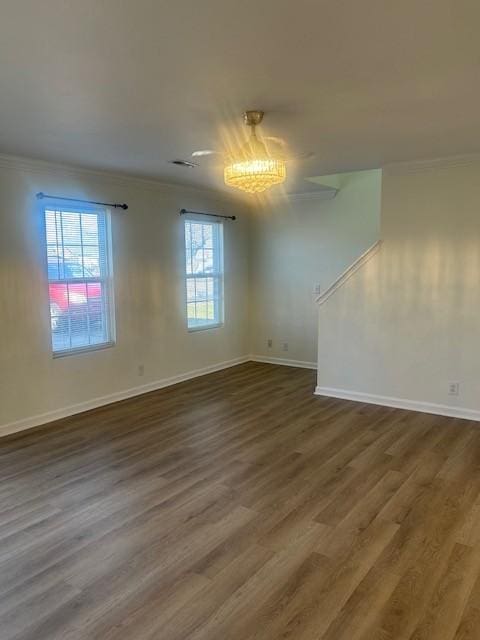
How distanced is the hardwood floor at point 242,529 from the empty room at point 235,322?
16 millimetres

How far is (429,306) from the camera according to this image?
14.6 feet

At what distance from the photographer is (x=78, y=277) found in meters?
4.59

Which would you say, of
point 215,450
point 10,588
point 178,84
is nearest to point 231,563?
point 10,588

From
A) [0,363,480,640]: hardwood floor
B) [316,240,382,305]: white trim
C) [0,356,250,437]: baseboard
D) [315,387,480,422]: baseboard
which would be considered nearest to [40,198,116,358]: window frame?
[0,356,250,437]: baseboard

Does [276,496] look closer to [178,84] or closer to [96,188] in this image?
[178,84]

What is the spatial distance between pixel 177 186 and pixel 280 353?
9.25ft

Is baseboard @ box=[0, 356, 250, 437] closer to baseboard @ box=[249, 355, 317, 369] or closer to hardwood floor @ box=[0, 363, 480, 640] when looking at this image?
hardwood floor @ box=[0, 363, 480, 640]

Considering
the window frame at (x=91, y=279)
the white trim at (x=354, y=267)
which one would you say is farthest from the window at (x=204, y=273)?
the white trim at (x=354, y=267)

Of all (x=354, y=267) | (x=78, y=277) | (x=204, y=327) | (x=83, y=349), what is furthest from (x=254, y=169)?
(x=204, y=327)

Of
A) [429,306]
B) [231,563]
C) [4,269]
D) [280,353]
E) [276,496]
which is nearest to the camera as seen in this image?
[231,563]

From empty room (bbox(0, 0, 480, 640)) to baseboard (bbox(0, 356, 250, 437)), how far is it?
26mm

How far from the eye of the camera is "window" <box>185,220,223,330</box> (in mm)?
5918

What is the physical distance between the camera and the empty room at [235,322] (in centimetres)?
192

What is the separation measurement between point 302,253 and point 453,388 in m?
2.81
